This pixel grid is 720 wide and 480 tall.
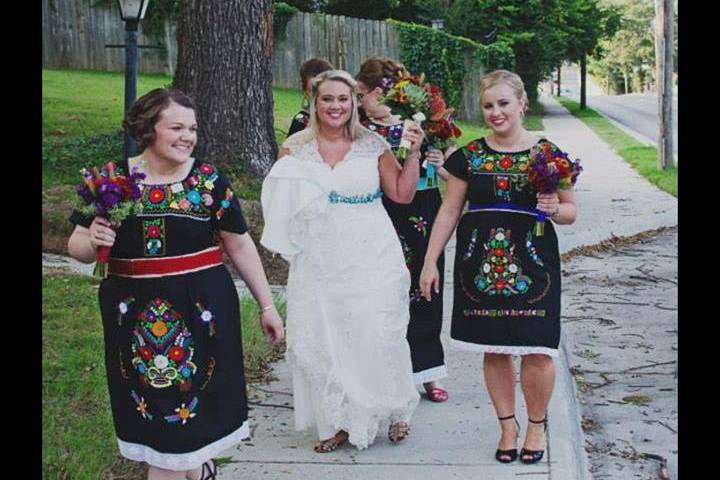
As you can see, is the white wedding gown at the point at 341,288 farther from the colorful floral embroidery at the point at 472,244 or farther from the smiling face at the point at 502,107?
the smiling face at the point at 502,107

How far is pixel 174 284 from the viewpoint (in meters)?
4.48

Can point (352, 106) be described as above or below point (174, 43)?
below

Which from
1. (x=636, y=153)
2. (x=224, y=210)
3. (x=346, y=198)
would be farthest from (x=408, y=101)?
(x=636, y=153)

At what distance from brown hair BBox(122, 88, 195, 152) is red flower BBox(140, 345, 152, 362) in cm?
80

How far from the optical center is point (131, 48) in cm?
909

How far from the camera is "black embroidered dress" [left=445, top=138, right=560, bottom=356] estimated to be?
5.50m

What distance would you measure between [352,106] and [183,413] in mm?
1981

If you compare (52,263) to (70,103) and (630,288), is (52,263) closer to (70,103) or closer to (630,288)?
(630,288)

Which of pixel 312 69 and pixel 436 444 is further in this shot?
pixel 312 69

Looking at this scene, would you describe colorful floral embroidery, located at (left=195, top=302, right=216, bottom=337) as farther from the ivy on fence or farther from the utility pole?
the ivy on fence

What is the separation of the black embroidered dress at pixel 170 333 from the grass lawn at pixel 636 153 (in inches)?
559

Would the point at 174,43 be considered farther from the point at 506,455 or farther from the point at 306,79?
the point at 506,455

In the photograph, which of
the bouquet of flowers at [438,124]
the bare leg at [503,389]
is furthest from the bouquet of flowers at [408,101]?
the bare leg at [503,389]

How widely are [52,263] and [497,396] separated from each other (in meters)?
5.84
